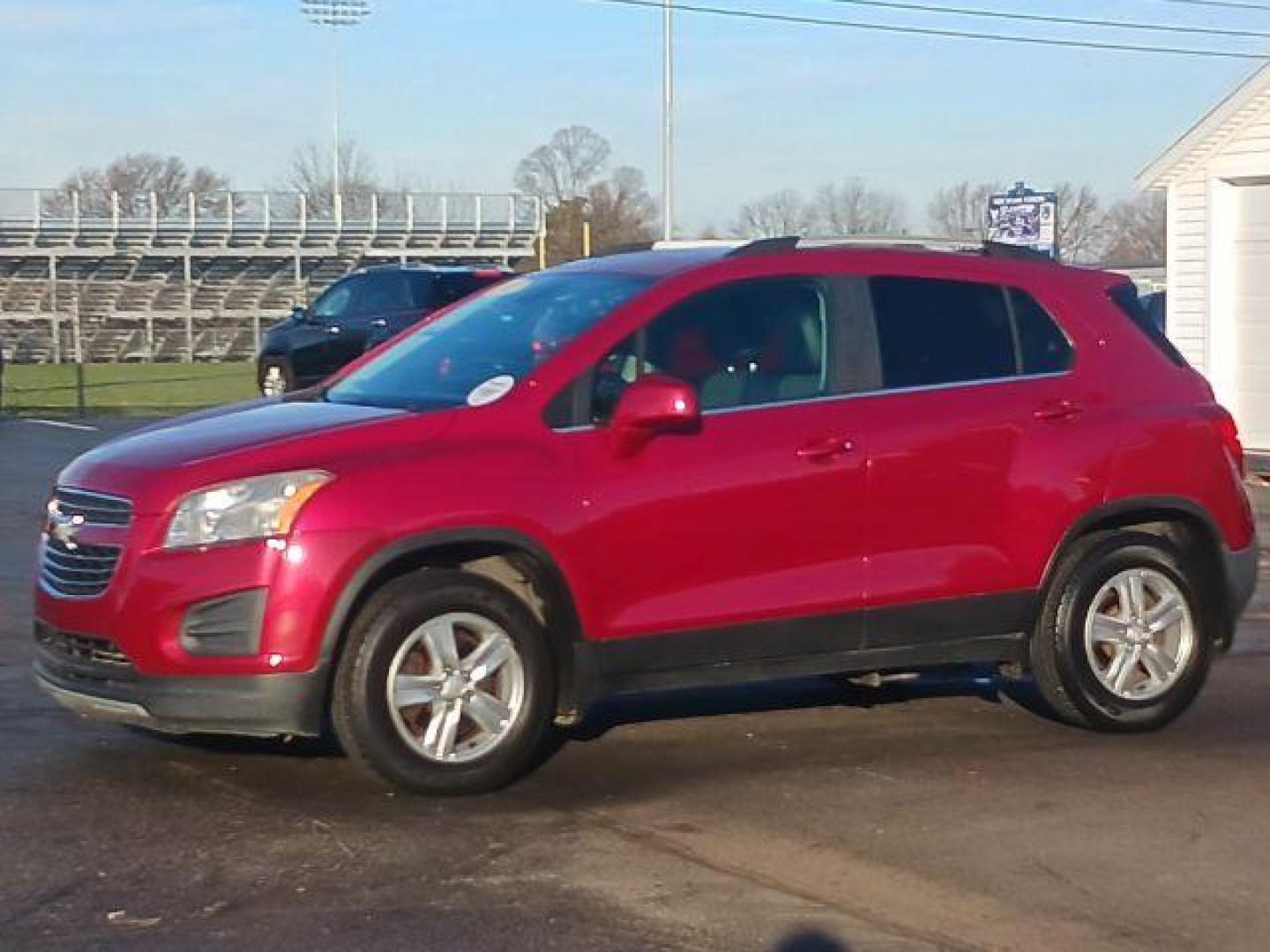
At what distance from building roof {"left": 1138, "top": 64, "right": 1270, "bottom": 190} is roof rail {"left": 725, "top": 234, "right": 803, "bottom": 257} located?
1373 cm

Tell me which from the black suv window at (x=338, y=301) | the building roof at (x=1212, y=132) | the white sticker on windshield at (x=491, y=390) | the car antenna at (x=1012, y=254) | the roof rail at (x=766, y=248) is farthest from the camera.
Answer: the black suv window at (x=338, y=301)

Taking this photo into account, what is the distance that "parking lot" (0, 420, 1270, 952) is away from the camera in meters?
5.45

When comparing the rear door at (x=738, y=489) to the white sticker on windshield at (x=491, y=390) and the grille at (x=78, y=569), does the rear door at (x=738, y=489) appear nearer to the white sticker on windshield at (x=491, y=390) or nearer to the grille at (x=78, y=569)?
the white sticker on windshield at (x=491, y=390)

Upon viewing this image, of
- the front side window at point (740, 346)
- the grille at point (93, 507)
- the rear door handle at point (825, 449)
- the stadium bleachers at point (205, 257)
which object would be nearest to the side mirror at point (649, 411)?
the front side window at point (740, 346)

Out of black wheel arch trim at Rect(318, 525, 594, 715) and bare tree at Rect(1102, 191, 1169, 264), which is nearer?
black wheel arch trim at Rect(318, 525, 594, 715)

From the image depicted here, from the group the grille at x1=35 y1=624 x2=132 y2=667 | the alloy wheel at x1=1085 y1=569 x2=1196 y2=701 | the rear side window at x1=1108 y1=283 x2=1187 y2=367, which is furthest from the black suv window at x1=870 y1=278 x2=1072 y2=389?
the grille at x1=35 y1=624 x2=132 y2=667

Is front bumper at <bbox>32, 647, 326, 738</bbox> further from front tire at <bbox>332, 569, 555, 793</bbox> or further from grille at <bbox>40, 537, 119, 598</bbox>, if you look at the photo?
grille at <bbox>40, 537, 119, 598</bbox>

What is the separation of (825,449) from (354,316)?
18626mm

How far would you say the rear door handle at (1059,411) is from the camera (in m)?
7.77

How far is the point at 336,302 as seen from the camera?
84.6ft

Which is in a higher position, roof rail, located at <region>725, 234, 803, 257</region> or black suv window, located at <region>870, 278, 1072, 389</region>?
roof rail, located at <region>725, 234, 803, 257</region>

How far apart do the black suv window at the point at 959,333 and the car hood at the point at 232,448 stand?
1.82 meters

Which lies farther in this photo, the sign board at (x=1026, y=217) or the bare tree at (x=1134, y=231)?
the bare tree at (x=1134, y=231)

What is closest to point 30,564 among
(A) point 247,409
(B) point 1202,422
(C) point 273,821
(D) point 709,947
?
(A) point 247,409
